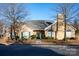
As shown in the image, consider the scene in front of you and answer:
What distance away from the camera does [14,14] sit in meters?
5.09

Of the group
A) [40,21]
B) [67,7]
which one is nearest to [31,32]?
[40,21]

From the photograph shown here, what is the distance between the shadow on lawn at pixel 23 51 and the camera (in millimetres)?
5074

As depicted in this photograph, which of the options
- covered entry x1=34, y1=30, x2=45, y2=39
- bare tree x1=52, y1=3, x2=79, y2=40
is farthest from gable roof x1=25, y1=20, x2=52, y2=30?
bare tree x1=52, y1=3, x2=79, y2=40

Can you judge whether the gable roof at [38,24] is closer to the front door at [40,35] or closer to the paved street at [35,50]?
the front door at [40,35]

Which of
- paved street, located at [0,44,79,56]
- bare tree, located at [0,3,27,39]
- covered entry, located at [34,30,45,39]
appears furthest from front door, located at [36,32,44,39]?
bare tree, located at [0,3,27,39]

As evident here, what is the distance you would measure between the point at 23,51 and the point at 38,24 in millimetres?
320

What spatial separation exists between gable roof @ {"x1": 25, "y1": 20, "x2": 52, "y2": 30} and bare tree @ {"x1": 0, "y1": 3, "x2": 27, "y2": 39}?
97 mm

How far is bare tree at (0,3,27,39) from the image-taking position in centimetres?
509

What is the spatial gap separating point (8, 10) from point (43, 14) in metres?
0.37

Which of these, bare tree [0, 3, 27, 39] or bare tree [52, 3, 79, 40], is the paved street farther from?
bare tree [52, 3, 79, 40]

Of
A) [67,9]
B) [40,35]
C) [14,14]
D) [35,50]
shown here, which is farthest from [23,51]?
[67,9]

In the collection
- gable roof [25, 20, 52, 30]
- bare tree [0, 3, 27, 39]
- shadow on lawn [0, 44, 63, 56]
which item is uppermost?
bare tree [0, 3, 27, 39]

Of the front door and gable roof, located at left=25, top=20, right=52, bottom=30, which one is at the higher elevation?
gable roof, located at left=25, top=20, right=52, bottom=30

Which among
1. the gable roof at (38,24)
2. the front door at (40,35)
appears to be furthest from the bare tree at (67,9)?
the front door at (40,35)
